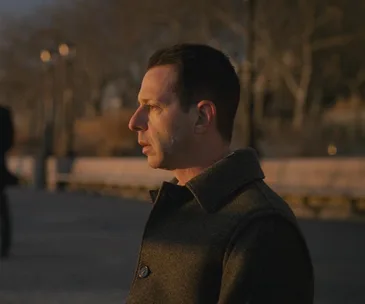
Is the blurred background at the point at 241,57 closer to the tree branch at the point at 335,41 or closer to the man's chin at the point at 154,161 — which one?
the tree branch at the point at 335,41

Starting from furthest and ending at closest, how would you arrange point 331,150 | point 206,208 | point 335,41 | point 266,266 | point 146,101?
point 335,41
point 331,150
point 146,101
point 206,208
point 266,266

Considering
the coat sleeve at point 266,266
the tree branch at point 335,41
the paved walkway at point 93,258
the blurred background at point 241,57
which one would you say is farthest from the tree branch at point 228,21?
the coat sleeve at point 266,266

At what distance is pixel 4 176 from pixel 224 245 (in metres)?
7.37

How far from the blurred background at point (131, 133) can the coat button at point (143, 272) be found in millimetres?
635

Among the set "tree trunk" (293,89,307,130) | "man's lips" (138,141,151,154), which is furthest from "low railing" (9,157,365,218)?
"man's lips" (138,141,151,154)

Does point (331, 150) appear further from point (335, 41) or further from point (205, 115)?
point (205, 115)

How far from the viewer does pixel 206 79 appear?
5.44ft

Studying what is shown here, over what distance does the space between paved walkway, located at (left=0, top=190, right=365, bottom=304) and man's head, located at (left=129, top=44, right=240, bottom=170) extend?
4.79 meters

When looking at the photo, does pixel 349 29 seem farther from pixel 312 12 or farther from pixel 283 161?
pixel 283 161

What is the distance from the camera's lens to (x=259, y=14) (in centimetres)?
3791

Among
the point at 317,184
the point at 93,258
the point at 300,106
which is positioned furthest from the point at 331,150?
the point at 93,258

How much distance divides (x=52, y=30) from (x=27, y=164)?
2231 centimetres

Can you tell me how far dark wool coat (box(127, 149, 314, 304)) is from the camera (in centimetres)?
149

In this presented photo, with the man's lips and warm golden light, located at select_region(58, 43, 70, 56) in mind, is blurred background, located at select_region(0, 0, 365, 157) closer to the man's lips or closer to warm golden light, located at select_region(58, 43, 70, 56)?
warm golden light, located at select_region(58, 43, 70, 56)
